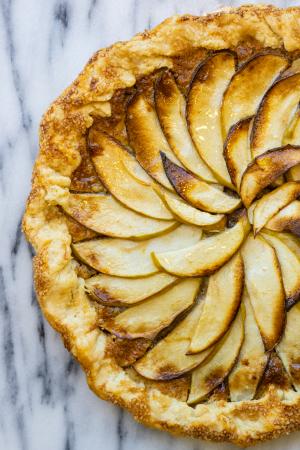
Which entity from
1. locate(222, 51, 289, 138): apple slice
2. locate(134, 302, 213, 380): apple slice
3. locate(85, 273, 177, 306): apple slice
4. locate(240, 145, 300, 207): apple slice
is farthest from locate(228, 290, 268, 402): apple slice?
locate(222, 51, 289, 138): apple slice

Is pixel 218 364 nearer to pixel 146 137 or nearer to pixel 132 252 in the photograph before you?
pixel 132 252

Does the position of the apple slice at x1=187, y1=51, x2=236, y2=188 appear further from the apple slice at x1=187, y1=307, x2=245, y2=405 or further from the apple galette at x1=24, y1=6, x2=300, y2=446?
the apple slice at x1=187, y1=307, x2=245, y2=405

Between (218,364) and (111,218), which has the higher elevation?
(111,218)

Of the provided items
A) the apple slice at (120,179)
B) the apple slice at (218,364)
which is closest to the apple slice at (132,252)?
the apple slice at (120,179)

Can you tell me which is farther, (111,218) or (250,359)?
(111,218)

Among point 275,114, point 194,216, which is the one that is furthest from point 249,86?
point 194,216

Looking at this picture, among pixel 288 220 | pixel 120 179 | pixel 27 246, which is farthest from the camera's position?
pixel 27 246

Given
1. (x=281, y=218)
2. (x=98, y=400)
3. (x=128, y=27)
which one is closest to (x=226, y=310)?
(x=281, y=218)
